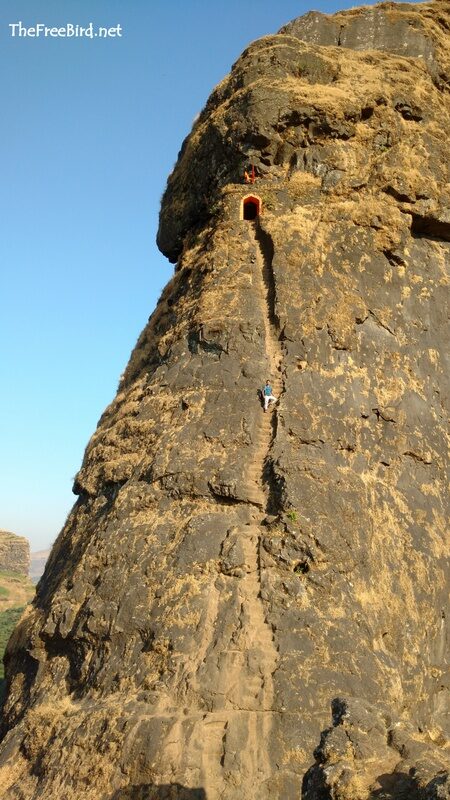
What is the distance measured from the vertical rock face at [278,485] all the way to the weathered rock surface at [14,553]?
237 feet

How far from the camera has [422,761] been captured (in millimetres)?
8430

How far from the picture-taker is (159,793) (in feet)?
38.5

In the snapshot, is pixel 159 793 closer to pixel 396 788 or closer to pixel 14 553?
pixel 396 788

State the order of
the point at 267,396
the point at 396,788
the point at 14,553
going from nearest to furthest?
the point at 396,788, the point at 267,396, the point at 14,553

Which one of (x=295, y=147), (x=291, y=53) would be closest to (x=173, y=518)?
(x=295, y=147)

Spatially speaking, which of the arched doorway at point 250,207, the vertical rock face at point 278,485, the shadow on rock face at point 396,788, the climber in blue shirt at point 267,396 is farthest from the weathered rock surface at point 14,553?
the shadow on rock face at point 396,788

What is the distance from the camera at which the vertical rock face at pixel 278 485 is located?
41.1ft

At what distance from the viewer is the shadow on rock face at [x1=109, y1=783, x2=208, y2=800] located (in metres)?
11.7

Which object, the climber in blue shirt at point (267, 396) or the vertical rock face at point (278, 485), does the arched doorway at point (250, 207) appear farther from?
the climber in blue shirt at point (267, 396)

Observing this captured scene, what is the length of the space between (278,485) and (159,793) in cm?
552

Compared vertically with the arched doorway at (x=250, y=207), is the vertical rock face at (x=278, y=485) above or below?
below

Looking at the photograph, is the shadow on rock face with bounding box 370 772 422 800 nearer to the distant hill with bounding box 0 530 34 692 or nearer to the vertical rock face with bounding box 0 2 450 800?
the vertical rock face with bounding box 0 2 450 800

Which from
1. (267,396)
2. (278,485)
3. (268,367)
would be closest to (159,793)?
(278,485)

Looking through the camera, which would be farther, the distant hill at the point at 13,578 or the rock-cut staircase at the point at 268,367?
the distant hill at the point at 13,578
